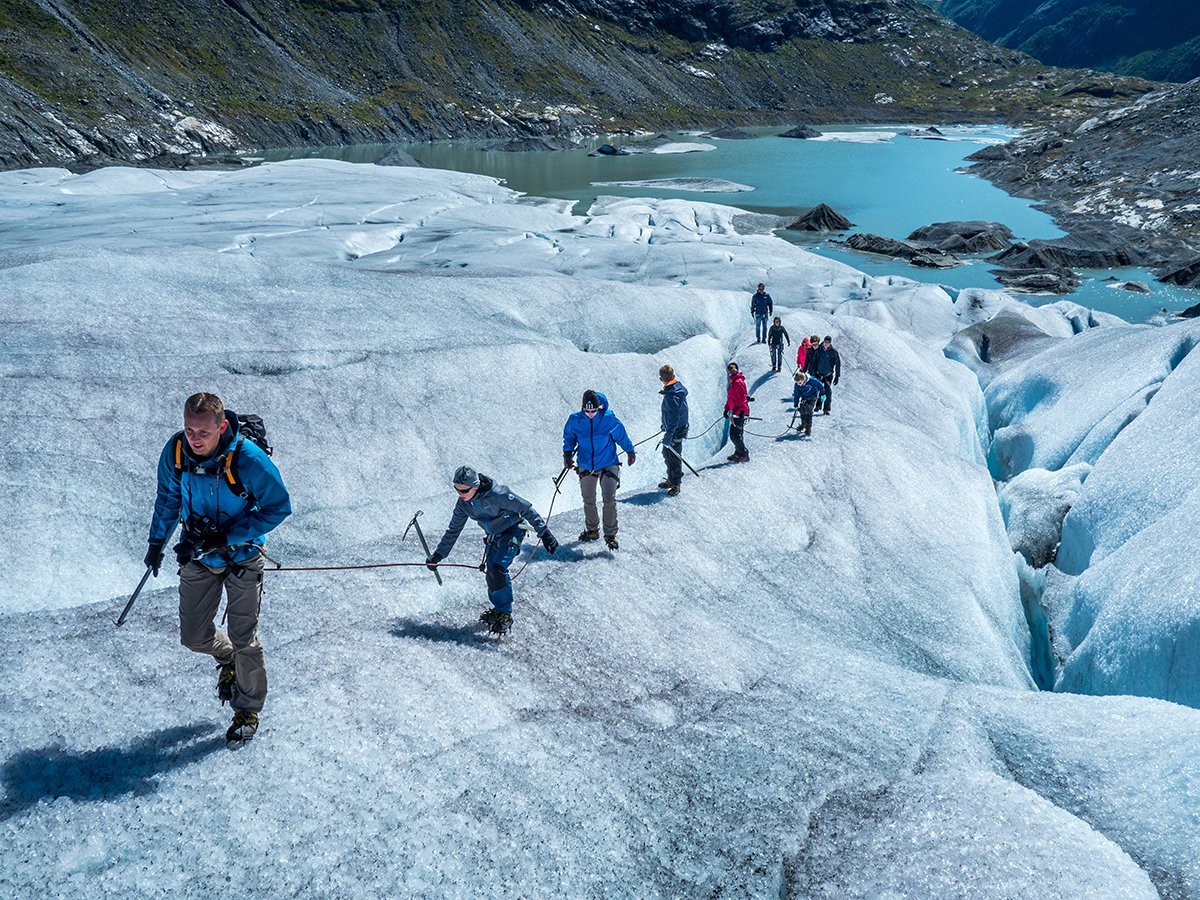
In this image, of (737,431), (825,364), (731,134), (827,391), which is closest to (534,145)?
(731,134)

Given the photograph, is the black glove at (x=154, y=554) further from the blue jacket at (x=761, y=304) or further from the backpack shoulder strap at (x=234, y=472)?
the blue jacket at (x=761, y=304)

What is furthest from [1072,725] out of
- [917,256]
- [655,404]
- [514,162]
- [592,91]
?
[592,91]

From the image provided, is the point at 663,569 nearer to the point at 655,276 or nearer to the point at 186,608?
the point at 186,608

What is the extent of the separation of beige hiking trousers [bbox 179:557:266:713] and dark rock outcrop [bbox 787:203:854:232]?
2469 inches

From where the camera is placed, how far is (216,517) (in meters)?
5.96

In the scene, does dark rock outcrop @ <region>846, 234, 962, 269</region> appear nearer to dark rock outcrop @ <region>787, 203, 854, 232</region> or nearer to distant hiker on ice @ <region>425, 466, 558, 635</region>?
dark rock outcrop @ <region>787, 203, 854, 232</region>

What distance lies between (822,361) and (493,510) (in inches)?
556

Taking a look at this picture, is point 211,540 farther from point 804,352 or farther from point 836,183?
point 836,183

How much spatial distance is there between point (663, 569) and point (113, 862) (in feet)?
25.6

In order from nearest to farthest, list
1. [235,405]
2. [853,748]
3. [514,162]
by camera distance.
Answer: [853,748]
[235,405]
[514,162]

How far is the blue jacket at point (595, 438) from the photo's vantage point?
1115 centimetres

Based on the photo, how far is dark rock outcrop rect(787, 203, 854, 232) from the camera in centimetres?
6312

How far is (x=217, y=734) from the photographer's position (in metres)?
6.73

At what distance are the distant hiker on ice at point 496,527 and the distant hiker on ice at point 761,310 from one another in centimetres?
1865
